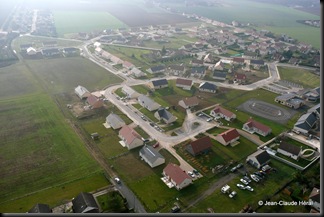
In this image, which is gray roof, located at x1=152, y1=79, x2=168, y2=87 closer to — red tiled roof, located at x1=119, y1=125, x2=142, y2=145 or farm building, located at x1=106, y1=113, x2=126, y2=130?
farm building, located at x1=106, y1=113, x2=126, y2=130

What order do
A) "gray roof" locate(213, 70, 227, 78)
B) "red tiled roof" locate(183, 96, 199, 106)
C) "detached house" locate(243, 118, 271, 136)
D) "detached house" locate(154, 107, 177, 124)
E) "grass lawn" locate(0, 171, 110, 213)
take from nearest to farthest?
"grass lawn" locate(0, 171, 110, 213) < "detached house" locate(243, 118, 271, 136) < "detached house" locate(154, 107, 177, 124) < "red tiled roof" locate(183, 96, 199, 106) < "gray roof" locate(213, 70, 227, 78)

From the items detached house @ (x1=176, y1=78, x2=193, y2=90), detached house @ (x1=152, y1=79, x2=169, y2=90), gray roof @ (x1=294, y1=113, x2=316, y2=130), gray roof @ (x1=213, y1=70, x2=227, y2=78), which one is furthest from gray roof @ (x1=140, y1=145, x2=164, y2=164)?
gray roof @ (x1=213, y1=70, x2=227, y2=78)

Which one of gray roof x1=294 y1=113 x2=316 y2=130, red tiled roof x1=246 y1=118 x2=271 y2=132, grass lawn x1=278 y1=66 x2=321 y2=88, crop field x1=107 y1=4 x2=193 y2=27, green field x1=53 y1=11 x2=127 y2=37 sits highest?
gray roof x1=294 y1=113 x2=316 y2=130

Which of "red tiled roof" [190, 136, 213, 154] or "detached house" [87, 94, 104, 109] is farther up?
"red tiled roof" [190, 136, 213, 154]

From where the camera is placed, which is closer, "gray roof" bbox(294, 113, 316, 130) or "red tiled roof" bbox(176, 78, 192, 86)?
"gray roof" bbox(294, 113, 316, 130)

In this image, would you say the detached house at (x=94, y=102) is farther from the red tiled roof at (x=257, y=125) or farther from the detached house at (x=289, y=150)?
the detached house at (x=289, y=150)

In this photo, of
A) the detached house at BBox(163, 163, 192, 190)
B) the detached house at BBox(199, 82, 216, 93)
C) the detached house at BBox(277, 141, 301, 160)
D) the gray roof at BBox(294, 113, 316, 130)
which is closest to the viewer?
the detached house at BBox(163, 163, 192, 190)

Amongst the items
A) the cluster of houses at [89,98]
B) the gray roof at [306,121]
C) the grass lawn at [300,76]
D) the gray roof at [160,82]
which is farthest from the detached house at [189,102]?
the grass lawn at [300,76]
